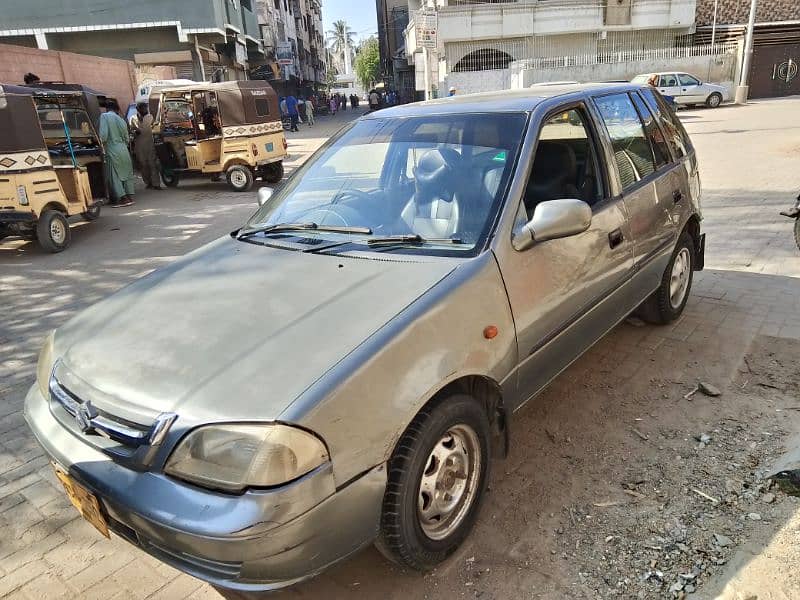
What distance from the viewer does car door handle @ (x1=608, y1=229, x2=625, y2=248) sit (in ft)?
10.7

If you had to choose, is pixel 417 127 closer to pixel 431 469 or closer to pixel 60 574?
pixel 431 469

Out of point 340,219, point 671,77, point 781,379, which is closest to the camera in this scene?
point 340,219

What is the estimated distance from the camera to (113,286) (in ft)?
21.5

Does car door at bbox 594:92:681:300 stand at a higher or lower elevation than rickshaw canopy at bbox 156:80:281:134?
lower

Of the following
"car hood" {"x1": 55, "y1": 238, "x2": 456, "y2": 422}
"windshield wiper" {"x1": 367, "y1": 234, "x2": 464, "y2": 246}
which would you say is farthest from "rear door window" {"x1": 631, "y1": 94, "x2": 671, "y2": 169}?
"car hood" {"x1": 55, "y1": 238, "x2": 456, "y2": 422}

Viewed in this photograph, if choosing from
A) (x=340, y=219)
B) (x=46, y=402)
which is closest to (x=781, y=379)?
(x=340, y=219)

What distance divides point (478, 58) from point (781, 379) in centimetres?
3230

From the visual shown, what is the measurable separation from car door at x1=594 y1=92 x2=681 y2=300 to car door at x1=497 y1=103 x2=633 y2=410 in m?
0.18

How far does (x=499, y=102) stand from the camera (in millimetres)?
3211

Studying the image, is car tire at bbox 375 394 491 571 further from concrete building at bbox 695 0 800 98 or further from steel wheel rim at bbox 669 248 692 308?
concrete building at bbox 695 0 800 98

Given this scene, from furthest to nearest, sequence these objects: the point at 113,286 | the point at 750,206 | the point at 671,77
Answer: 1. the point at 671,77
2. the point at 750,206
3. the point at 113,286

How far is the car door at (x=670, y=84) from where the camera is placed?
26.2 metres

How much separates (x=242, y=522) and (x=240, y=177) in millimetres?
12032

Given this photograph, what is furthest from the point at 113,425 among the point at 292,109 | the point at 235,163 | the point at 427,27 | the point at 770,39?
the point at 770,39
